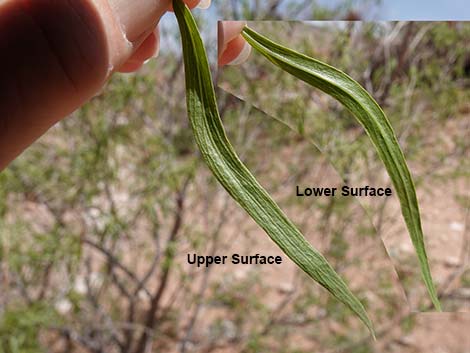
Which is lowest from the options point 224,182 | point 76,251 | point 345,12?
point 224,182

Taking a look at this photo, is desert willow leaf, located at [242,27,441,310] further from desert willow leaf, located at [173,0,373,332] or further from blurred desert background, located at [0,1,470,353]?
blurred desert background, located at [0,1,470,353]

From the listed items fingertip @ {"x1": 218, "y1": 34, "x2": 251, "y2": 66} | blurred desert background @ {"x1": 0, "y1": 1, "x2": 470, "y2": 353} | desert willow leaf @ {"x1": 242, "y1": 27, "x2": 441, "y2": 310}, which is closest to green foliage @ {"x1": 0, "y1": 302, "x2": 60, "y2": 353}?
blurred desert background @ {"x1": 0, "y1": 1, "x2": 470, "y2": 353}

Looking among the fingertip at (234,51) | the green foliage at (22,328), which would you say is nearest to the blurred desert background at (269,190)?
the green foliage at (22,328)

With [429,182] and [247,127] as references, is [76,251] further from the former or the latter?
[429,182]

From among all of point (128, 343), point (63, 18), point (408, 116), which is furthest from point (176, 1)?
point (128, 343)

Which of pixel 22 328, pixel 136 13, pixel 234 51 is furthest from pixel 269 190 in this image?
pixel 136 13

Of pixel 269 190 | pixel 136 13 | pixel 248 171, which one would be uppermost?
pixel 269 190

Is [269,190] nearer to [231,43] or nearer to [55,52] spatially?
[231,43]
